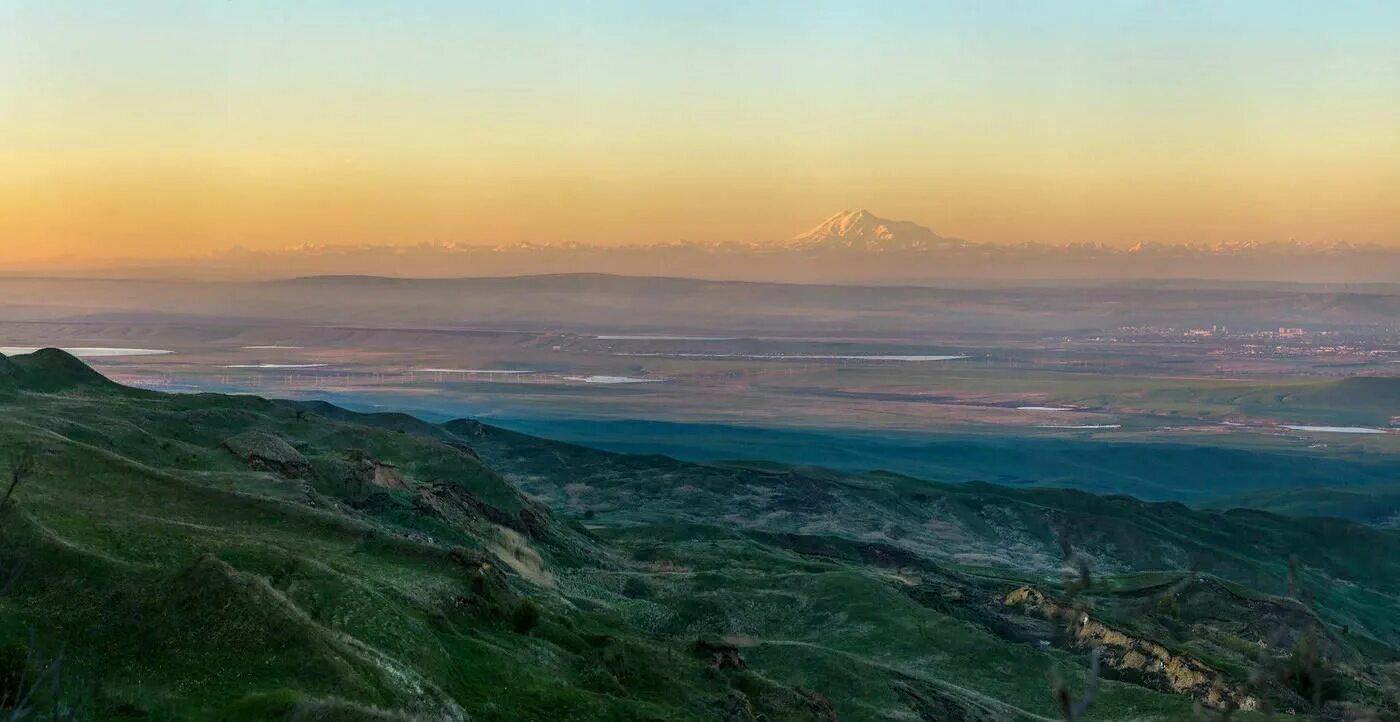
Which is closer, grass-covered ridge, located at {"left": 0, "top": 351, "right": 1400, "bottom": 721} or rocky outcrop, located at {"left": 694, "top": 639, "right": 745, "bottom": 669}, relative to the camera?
grass-covered ridge, located at {"left": 0, "top": 351, "right": 1400, "bottom": 721}

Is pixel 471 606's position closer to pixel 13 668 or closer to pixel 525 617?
pixel 525 617

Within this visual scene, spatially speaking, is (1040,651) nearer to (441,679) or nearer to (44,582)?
(441,679)

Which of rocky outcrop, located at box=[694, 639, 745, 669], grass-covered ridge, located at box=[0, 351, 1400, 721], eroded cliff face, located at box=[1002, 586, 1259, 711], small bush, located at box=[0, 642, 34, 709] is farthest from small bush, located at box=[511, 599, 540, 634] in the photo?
eroded cliff face, located at box=[1002, 586, 1259, 711]

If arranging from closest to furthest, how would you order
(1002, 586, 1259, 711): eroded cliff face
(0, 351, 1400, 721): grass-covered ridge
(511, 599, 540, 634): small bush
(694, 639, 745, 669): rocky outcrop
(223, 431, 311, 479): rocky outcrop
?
1. (0, 351, 1400, 721): grass-covered ridge
2. (511, 599, 540, 634): small bush
3. (694, 639, 745, 669): rocky outcrop
4. (1002, 586, 1259, 711): eroded cliff face
5. (223, 431, 311, 479): rocky outcrop

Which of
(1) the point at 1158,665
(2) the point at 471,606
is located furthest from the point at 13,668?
(1) the point at 1158,665

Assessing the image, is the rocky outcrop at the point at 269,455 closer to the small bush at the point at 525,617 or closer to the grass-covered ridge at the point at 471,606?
the grass-covered ridge at the point at 471,606

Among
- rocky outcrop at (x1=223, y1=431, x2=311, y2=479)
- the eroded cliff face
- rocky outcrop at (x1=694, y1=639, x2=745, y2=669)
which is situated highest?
rocky outcrop at (x1=223, y1=431, x2=311, y2=479)

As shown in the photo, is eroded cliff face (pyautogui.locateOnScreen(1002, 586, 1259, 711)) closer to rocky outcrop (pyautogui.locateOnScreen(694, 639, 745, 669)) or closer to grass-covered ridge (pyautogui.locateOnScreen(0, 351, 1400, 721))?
grass-covered ridge (pyautogui.locateOnScreen(0, 351, 1400, 721))
